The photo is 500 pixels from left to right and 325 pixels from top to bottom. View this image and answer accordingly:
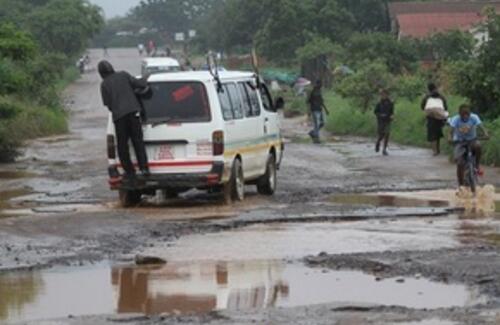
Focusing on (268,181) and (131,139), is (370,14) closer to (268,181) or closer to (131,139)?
(268,181)

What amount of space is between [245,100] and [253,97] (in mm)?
458

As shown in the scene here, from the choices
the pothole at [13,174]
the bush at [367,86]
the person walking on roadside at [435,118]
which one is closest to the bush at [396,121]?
the bush at [367,86]

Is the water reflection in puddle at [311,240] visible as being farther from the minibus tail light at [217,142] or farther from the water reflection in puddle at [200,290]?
the minibus tail light at [217,142]

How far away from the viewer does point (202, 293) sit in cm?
1138

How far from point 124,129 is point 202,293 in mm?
7445

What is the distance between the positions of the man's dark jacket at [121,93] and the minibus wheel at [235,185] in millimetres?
1695

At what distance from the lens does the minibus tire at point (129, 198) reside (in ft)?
63.6

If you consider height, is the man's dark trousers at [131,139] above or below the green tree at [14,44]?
below

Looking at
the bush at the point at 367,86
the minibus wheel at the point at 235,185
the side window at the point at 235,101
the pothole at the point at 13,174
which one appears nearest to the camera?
the minibus wheel at the point at 235,185

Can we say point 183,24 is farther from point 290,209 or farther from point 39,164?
point 290,209

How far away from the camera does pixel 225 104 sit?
19297mm

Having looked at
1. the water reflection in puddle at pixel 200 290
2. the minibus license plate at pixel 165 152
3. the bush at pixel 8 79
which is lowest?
the water reflection in puddle at pixel 200 290

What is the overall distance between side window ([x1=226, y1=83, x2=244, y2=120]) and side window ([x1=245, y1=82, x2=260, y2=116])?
0.55 m

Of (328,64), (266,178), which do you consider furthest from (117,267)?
(328,64)
